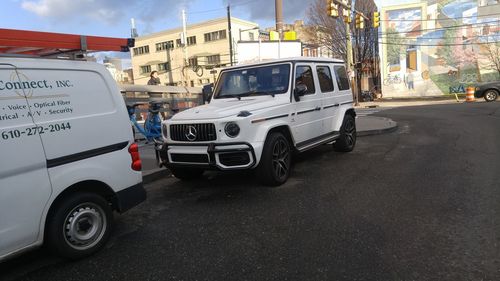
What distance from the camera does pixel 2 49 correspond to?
430 centimetres

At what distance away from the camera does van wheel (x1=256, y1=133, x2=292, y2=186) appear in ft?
20.2

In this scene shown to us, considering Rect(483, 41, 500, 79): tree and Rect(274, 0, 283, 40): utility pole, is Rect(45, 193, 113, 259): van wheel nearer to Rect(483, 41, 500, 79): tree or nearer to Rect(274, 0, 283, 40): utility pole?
Rect(274, 0, 283, 40): utility pole

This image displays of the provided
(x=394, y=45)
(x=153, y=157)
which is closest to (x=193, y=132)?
(x=153, y=157)

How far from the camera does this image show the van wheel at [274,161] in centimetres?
617

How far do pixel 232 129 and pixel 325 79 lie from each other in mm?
3277

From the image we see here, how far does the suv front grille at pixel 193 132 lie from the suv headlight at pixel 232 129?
0.62ft

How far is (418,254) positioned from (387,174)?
10.8ft

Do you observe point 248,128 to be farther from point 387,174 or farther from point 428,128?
point 428,128

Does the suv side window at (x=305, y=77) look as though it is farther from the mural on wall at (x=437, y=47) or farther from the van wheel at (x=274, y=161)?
the mural on wall at (x=437, y=47)

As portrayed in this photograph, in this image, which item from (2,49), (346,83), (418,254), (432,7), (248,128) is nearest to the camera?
(418,254)

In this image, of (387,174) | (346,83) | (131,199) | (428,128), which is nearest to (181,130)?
(131,199)

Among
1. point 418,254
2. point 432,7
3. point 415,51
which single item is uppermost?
point 432,7

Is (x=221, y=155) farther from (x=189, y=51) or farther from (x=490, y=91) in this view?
(x=189, y=51)

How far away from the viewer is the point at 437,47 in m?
36.2
